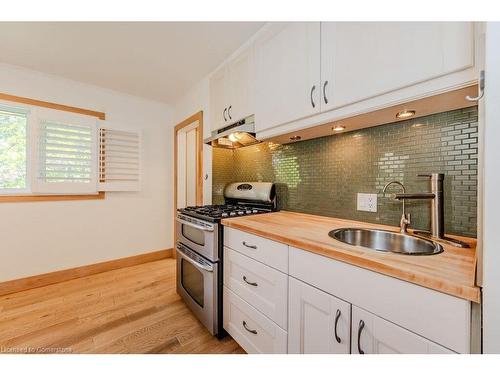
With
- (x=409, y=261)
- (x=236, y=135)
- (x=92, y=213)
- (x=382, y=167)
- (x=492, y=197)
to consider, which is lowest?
(x=92, y=213)

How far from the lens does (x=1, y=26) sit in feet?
5.25

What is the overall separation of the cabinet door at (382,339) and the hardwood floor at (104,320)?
91cm

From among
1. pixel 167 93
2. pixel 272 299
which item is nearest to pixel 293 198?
pixel 272 299

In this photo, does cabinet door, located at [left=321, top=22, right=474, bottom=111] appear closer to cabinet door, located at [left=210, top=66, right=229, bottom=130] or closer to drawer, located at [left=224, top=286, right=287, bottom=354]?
cabinet door, located at [left=210, top=66, right=229, bottom=130]

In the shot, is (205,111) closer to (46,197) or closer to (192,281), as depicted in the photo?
(192,281)

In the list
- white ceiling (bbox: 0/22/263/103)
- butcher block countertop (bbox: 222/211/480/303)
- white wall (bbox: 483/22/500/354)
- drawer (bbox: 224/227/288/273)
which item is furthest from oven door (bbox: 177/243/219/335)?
white ceiling (bbox: 0/22/263/103)

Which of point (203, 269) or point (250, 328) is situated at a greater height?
point (203, 269)

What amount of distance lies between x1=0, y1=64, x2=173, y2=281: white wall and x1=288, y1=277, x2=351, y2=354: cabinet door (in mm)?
→ 2563

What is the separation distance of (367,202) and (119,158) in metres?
2.80

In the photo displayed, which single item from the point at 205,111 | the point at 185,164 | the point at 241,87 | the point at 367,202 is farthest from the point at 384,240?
the point at 185,164

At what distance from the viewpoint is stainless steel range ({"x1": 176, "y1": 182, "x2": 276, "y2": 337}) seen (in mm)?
1507

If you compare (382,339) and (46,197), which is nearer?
(382,339)

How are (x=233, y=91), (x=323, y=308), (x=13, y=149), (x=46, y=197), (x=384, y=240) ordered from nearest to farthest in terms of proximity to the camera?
(x=323, y=308), (x=384, y=240), (x=233, y=91), (x=13, y=149), (x=46, y=197)

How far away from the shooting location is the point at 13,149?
220 centimetres
